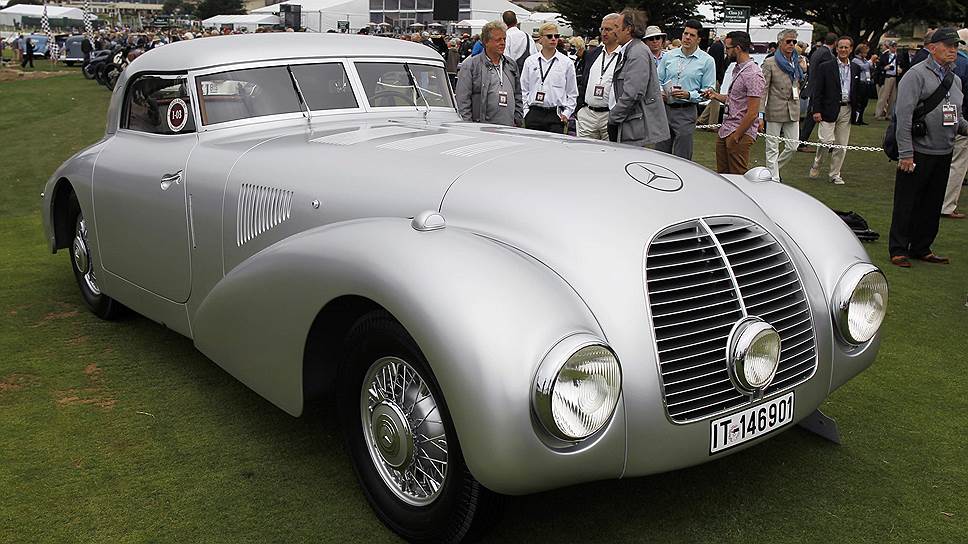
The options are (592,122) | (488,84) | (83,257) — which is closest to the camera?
(83,257)

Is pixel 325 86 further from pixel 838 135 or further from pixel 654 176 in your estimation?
pixel 838 135

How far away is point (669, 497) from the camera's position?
10.6 ft

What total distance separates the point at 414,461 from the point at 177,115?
2.50m

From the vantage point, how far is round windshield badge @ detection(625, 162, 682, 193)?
308 centimetres

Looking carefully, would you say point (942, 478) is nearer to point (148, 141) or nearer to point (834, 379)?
point (834, 379)

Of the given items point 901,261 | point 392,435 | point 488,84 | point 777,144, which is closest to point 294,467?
point 392,435

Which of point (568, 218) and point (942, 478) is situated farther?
point (942, 478)

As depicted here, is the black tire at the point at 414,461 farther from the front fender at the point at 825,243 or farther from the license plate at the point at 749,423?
the front fender at the point at 825,243

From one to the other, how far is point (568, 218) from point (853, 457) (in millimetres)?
1737

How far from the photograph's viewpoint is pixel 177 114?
174 inches

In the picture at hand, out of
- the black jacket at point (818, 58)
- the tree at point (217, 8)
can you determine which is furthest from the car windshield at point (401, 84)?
the tree at point (217, 8)

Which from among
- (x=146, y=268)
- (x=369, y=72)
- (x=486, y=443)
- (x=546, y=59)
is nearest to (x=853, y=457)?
(x=486, y=443)

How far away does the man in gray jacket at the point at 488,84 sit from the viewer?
23.5ft

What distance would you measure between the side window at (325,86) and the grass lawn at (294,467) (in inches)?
60.1
